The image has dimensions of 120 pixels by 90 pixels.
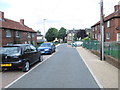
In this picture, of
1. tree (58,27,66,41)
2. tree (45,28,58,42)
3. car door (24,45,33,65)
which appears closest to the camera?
car door (24,45,33,65)

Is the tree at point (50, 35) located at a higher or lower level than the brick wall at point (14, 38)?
higher

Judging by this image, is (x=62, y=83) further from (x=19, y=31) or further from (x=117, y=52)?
(x=19, y=31)

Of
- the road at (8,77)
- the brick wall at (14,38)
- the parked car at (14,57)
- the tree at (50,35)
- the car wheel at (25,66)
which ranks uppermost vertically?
the tree at (50,35)

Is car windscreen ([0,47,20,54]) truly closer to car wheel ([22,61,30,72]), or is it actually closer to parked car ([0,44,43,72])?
parked car ([0,44,43,72])

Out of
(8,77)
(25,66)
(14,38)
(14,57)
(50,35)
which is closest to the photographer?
(8,77)

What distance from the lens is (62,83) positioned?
6.50 metres

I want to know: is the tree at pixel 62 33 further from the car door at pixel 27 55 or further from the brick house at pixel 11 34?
the car door at pixel 27 55

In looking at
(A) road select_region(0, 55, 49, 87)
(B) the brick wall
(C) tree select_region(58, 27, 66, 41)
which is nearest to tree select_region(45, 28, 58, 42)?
(C) tree select_region(58, 27, 66, 41)

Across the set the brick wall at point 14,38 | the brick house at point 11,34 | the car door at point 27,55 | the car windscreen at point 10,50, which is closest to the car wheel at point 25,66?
the car door at point 27,55

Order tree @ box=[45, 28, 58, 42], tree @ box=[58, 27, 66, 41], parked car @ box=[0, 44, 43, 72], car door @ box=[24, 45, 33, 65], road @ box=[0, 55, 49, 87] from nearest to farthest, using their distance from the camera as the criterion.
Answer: road @ box=[0, 55, 49, 87]
parked car @ box=[0, 44, 43, 72]
car door @ box=[24, 45, 33, 65]
tree @ box=[45, 28, 58, 42]
tree @ box=[58, 27, 66, 41]

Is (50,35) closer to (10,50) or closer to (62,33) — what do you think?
(62,33)

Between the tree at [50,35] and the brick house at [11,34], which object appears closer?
the brick house at [11,34]

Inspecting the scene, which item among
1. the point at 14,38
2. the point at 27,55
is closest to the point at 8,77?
the point at 27,55

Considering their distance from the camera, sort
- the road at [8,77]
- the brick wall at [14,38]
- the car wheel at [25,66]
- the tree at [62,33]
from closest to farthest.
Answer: the road at [8,77] → the car wheel at [25,66] → the brick wall at [14,38] → the tree at [62,33]
